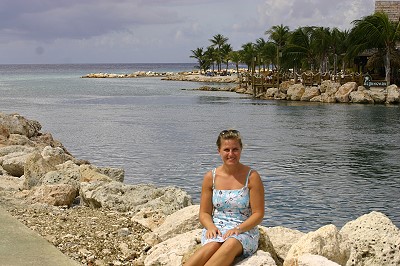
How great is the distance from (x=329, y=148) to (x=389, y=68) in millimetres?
28406

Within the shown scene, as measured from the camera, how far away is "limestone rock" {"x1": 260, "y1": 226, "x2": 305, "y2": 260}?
693cm

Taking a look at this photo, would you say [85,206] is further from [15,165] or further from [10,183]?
[15,165]

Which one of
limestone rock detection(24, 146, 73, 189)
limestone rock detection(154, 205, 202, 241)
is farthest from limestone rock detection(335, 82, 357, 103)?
limestone rock detection(154, 205, 202, 241)

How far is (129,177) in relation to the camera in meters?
18.7

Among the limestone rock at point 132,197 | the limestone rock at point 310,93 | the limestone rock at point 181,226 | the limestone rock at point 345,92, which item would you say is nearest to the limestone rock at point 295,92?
the limestone rock at point 310,93

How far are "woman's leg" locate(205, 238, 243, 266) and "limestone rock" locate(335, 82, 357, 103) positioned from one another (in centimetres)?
4630

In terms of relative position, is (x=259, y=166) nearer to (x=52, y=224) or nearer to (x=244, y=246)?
(x=52, y=224)

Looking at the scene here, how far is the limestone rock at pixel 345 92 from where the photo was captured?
50.3 meters

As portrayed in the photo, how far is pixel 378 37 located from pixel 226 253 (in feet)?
163

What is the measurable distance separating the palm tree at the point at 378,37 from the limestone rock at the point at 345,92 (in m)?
2.91

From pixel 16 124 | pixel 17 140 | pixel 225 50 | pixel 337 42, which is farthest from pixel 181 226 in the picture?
pixel 225 50

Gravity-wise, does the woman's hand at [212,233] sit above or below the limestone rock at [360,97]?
above

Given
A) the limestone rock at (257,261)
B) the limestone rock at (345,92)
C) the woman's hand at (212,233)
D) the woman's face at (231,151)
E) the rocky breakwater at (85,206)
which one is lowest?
the limestone rock at (345,92)

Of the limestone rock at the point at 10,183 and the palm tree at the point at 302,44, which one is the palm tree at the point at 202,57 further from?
the limestone rock at the point at 10,183
